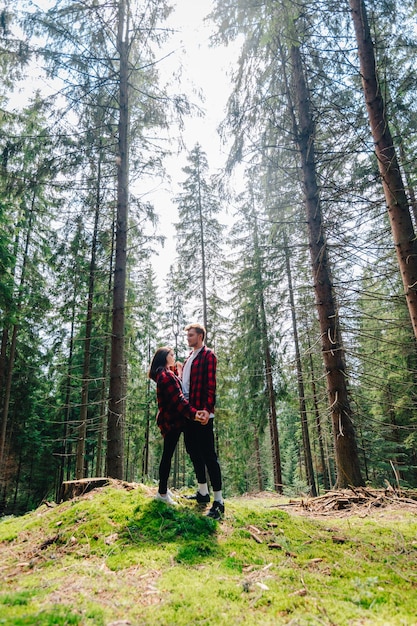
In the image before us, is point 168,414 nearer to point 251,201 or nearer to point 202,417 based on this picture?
point 202,417

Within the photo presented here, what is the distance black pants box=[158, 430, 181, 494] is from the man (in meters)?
0.22

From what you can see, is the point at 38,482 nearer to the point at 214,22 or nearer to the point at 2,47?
the point at 2,47

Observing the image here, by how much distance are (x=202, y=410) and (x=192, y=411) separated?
0.43ft

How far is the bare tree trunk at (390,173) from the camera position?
4.12 meters

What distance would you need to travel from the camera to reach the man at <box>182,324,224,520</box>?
3891 mm

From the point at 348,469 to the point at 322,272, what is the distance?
11.7ft

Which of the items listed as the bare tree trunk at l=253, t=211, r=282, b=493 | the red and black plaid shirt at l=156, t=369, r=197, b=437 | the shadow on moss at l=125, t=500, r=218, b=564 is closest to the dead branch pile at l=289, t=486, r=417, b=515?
the shadow on moss at l=125, t=500, r=218, b=564

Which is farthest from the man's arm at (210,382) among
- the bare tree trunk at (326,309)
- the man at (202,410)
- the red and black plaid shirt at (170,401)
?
the bare tree trunk at (326,309)

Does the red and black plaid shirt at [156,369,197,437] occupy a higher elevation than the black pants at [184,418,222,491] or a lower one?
higher

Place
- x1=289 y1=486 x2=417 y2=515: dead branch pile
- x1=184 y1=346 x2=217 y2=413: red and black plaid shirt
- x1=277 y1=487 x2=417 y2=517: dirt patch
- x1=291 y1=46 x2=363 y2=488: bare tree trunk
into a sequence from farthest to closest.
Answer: x1=291 y1=46 x2=363 y2=488: bare tree trunk → x1=289 y1=486 x2=417 y2=515: dead branch pile → x1=277 y1=487 x2=417 y2=517: dirt patch → x1=184 y1=346 x2=217 y2=413: red and black plaid shirt

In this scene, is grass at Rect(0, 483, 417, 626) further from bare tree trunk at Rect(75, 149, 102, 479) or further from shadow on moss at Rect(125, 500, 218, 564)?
bare tree trunk at Rect(75, 149, 102, 479)

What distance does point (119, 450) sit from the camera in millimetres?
6445

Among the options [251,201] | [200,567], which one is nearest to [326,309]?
[200,567]

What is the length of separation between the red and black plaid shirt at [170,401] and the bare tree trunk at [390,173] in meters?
2.99
